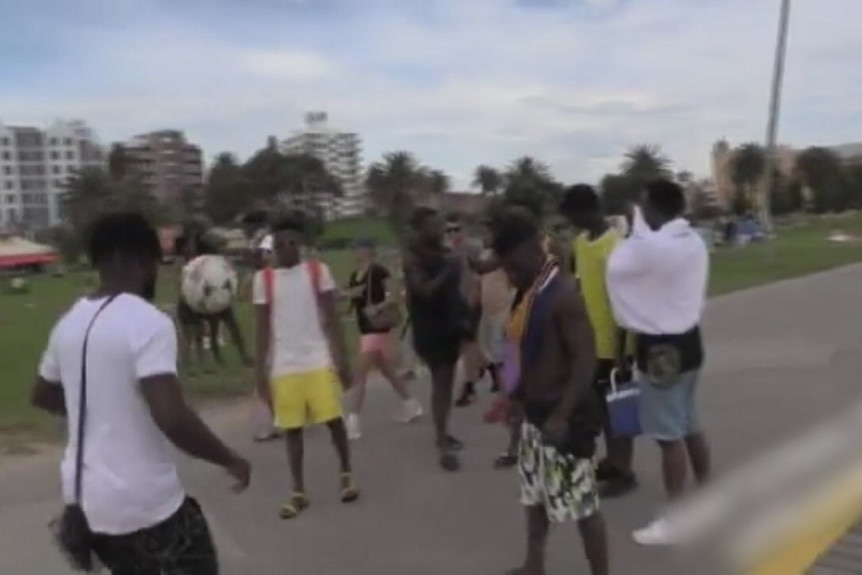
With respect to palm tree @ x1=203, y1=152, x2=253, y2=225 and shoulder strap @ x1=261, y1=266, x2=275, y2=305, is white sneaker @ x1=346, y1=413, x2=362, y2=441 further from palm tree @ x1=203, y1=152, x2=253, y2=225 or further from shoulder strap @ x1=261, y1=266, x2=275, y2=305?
palm tree @ x1=203, y1=152, x2=253, y2=225

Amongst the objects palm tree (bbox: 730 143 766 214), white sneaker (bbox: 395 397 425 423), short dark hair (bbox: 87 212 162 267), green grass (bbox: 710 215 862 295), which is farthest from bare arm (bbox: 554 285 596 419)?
palm tree (bbox: 730 143 766 214)

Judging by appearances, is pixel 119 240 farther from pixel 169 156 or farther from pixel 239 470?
pixel 169 156

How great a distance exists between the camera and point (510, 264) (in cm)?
491

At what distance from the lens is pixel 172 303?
68.6 feet

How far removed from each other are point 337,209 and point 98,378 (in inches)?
4239

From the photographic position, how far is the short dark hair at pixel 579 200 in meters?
6.34

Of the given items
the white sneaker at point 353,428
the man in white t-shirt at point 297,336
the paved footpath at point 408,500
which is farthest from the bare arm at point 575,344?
the white sneaker at point 353,428

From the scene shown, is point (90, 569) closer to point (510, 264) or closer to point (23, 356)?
point (510, 264)

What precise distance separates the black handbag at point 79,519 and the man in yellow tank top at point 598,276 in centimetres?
323

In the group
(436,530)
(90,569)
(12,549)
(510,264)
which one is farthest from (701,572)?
(12,549)

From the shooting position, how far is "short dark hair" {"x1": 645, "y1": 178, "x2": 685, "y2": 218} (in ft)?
18.5

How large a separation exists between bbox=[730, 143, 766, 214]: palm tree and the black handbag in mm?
79344

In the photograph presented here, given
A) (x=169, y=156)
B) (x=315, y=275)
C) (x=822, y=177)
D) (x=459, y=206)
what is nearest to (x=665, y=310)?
(x=315, y=275)

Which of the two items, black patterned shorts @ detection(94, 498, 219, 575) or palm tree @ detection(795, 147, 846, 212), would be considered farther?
palm tree @ detection(795, 147, 846, 212)
